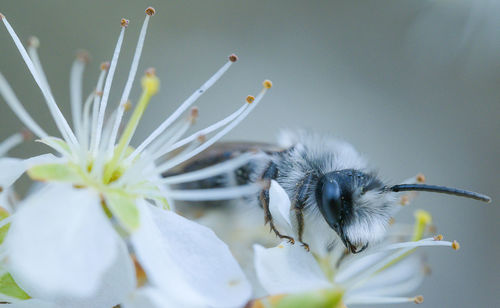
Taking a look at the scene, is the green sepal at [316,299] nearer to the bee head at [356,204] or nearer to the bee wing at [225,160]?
the bee head at [356,204]

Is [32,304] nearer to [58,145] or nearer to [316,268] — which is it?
[58,145]

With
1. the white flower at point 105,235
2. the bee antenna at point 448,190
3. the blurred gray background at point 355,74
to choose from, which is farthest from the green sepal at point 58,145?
the blurred gray background at point 355,74

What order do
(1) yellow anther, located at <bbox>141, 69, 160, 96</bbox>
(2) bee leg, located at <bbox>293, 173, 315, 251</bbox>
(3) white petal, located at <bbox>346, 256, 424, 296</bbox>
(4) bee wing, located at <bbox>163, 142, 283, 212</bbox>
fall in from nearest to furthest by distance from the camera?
1. (1) yellow anther, located at <bbox>141, 69, 160, 96</bbox>
2. (2) bee leg, located at <bbox>293, 173, 315, 251</bbox>
3. (4) bee wing, located at <bbox>163, 142, 283, 212</bbox>
4. (3) white petal, located at <bbox>346, 256, 424, 296</bbox>

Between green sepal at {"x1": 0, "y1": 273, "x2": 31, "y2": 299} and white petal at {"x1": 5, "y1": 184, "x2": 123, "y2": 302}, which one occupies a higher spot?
white petal at {"x1": 5, "y1": 184, "x2": 123, "y2": 302}

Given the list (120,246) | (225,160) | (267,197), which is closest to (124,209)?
(120,246)

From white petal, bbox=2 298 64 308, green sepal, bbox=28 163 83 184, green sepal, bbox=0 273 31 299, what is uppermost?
green sepal, bbox=28 163 83 184

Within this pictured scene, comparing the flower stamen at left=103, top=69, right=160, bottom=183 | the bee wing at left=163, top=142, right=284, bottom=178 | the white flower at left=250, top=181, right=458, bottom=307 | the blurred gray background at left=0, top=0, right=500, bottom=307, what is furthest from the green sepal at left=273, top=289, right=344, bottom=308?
the blurred gray background at left=0, top=0, right=500, bottom=307

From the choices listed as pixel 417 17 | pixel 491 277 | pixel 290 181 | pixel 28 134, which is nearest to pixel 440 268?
pixel 491 277

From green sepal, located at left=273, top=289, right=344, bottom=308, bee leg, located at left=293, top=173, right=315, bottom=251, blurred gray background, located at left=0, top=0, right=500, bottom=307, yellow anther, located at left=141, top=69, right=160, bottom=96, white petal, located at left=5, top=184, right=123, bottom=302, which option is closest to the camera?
white petal, located at left=5, top=184, right=123, bottom=302

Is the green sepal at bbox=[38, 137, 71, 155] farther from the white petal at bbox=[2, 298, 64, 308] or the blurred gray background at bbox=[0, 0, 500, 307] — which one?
the blurred gray background at bbox=[0, 0, 500, 307]
